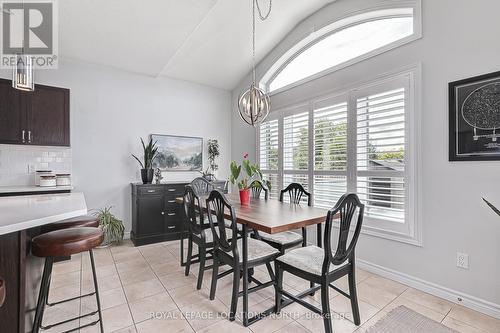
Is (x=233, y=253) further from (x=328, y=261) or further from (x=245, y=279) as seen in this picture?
(x=328, y=261)

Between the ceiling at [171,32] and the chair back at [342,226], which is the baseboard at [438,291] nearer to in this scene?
the chair back at [342,226]

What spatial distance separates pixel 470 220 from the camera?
7.25 feet

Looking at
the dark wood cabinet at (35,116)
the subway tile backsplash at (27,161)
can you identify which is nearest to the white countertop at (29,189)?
the subway tile backsplash at (27,161)

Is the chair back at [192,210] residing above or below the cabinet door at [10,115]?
below

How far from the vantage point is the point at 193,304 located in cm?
224

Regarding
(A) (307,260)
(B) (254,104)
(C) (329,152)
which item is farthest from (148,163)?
(A) (307,260)

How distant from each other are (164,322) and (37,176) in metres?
3.01

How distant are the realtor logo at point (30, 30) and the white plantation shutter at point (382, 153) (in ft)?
12.9

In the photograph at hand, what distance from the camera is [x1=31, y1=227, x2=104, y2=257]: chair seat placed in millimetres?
1545

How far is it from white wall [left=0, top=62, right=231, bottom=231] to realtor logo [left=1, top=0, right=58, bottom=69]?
0.84 ft

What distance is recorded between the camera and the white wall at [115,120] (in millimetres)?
3855

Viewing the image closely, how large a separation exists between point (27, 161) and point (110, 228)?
1499 millimetres

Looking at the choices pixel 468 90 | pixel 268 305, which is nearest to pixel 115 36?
pixel 268 305

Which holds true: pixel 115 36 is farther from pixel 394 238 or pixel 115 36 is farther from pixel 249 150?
pixel 394 238
